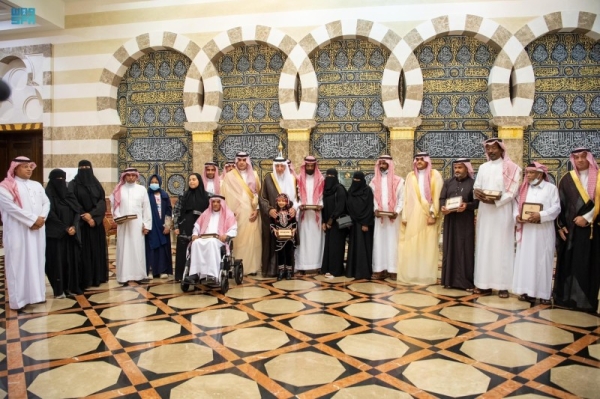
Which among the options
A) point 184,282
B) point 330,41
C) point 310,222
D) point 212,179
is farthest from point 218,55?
point 184,282

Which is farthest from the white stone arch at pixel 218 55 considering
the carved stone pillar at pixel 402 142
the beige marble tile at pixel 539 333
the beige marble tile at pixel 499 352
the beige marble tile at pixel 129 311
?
the beige marble tile at pixel 499 352

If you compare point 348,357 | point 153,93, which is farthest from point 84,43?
point 348,357

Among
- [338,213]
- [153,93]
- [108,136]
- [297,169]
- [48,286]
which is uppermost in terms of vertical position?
[153,93]

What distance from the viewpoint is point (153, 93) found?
8125mm

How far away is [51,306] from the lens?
418cm

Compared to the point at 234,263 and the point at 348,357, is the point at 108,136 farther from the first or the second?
the point at 348,357

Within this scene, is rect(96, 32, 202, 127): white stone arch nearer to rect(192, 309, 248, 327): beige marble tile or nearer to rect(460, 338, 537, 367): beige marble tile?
rect(192, 309, 248, 327): beige marble tile

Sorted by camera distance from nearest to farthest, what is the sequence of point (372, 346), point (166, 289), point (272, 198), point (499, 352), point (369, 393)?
point (369, 393)
point (499, 352)
point (372, 346)
point (166, 289)
point (272, 198)

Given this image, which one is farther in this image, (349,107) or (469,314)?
(349,107)

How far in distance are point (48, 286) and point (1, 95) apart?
4.47 meters

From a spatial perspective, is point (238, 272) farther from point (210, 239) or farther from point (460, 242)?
point (460, 242)

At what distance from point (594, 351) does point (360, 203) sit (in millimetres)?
2844

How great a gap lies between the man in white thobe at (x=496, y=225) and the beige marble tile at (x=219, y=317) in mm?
2546

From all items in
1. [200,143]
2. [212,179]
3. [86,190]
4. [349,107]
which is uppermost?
[349,107]
